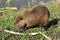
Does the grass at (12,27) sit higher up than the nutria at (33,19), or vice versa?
the nutria at (33,19)

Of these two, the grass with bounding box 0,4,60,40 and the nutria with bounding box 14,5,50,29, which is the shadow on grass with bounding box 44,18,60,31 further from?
the nutria with bounding box 14,5,50,29

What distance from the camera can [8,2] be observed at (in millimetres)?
10797

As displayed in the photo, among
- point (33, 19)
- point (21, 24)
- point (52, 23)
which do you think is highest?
point (33, 19)

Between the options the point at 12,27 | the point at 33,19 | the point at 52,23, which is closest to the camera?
the point at 33,19

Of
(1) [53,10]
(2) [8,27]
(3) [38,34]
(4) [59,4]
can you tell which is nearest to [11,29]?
(2) [8,27]

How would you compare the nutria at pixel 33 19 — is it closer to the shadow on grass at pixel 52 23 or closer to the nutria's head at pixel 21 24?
the nutria's head at pixel 21 24

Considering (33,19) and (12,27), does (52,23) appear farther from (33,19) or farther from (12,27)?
(12,27)

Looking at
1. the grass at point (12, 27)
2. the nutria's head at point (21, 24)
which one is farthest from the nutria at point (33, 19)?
the grass at point (12, 27)

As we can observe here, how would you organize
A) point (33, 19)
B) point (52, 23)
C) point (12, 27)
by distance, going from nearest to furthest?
point (33, 19) < point (12, 27) < point (52, 23)

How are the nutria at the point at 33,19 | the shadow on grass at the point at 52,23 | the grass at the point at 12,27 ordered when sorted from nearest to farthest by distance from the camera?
the grass at the point at 12,27 → the nutria at the point at 33,19 → the shadow on grass at the point at 52,23

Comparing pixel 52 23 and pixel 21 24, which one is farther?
pixel 52 23

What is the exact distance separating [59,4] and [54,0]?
3.18ft

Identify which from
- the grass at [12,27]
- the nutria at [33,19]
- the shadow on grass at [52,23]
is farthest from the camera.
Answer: the shadow on grass at [52,23]

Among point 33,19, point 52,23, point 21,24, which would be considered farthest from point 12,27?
point 52,23
